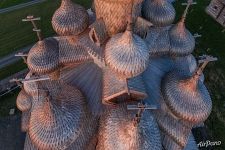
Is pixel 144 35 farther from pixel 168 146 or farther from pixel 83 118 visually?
pixel 168 146

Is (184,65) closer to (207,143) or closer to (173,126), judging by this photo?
(173,126)

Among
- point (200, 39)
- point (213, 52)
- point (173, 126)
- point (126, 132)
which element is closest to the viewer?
point (126, 132)

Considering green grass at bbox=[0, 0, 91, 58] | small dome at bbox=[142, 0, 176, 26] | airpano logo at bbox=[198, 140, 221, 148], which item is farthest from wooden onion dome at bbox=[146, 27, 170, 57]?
green grass at bbox=[0, 0, 91, 58]

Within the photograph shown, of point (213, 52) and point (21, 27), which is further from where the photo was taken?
point (21, 27)

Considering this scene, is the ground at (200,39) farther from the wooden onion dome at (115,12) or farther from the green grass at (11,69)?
the wooden onion dome at (115,12)

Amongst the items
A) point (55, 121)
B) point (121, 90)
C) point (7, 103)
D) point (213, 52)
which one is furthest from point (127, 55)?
point (213, 52)

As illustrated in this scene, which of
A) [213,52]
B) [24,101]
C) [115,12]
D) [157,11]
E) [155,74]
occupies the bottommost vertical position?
[213,52]

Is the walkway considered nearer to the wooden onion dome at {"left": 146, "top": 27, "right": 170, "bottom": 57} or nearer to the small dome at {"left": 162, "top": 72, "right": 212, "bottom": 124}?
the wooden onion dome at {"left": 146, "top": 27, "right": 170, "bottom": 57}

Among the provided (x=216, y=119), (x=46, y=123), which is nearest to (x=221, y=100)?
(x=216, y=119)
